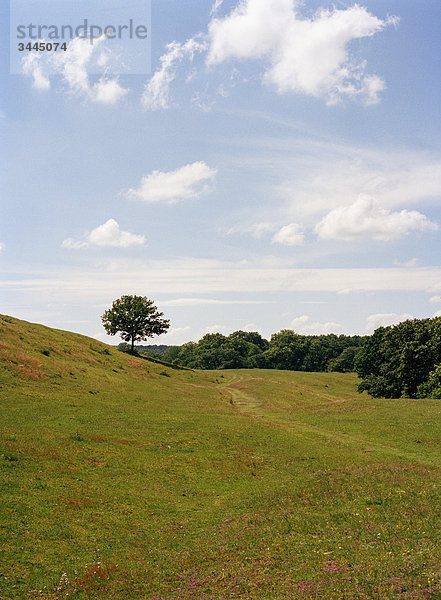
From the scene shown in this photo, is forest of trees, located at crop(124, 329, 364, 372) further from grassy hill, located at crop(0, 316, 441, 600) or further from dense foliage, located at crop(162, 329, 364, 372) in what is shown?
grassy hill, located at crop(0, 316, 441, 600)

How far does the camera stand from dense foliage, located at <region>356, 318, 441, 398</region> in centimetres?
8325

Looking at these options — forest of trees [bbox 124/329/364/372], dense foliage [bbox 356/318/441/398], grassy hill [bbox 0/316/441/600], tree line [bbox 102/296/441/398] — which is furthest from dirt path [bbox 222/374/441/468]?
forest of trees [bbox 124/329/364/372]

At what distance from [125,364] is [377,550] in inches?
3104

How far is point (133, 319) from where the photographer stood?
4717 inches

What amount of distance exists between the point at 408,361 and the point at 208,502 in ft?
249

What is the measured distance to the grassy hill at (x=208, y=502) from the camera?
46.4ft

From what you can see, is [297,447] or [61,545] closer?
[61,545]

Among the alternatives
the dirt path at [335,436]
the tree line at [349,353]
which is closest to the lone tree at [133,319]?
the tree line at [349,353]

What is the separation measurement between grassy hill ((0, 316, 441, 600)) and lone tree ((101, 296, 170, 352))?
218ft

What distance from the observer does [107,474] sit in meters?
27.2

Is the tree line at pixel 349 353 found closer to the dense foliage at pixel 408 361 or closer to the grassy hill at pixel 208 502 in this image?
the dense foliage at pixel 408 361

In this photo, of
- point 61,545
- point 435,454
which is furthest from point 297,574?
point 435,454

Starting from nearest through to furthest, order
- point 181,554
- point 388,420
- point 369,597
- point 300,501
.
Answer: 1. point 369,597
2. point 181,554
3. point 300,501
4. point 388,420

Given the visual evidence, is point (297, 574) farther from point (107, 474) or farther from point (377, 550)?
point (107, 474)
